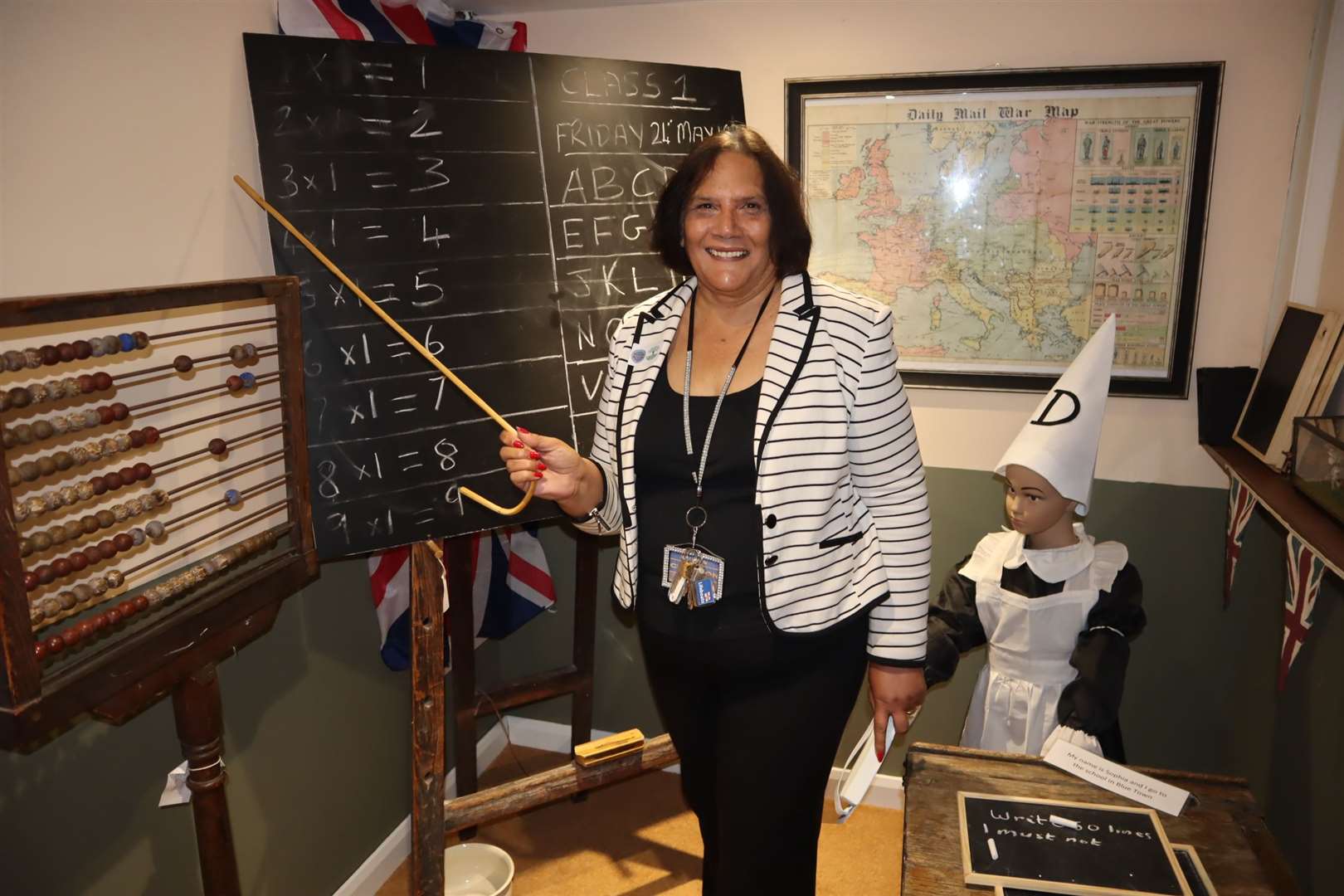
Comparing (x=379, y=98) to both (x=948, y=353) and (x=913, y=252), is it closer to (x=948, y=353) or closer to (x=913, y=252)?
(x=913, y=252)

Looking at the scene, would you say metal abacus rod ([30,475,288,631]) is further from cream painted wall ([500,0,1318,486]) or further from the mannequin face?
cream painted wall ([500,0,1318,486])

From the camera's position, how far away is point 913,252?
2459mm

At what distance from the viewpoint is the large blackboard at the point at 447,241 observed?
6.02ft

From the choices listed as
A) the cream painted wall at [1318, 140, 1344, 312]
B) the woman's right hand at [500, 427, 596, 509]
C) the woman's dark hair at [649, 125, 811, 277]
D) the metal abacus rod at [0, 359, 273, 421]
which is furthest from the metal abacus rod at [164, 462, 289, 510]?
the cream painted wall at [1318, 140, 1344, 312]

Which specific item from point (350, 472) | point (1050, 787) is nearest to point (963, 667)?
point (1050, 787)

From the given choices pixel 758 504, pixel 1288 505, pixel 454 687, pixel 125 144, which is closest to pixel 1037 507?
pixel 1288 505

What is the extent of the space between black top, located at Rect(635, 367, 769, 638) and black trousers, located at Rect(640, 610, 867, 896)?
27 millimetres

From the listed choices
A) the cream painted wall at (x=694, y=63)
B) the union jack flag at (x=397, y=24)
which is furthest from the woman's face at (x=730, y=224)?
the cream painted wall at (x=694, y=63)

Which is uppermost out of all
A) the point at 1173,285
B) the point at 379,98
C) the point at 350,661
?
the point at 379,98

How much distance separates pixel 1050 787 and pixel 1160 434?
112 centimetres

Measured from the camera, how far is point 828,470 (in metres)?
1.50

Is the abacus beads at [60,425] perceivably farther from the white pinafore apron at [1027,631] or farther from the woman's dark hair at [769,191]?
the white pinafore apron at [1027,631]

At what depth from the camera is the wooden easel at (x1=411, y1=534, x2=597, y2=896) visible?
1.84m

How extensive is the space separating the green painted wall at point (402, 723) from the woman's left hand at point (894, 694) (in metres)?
0.75
